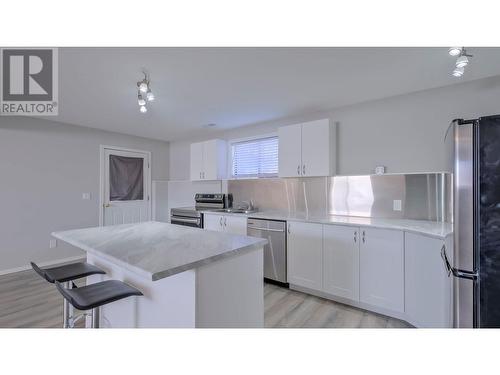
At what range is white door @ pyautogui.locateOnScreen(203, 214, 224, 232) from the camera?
3.78 metres

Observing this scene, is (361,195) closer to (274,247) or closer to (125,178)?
(274,247)

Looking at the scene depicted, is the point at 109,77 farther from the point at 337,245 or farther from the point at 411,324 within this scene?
the point at 411,324

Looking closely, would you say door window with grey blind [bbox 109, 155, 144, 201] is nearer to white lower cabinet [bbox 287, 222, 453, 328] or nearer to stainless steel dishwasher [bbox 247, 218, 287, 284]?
stainless steel dishwasher [bbox 247, 218, 287, 284]

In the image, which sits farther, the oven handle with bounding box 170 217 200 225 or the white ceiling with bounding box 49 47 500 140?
the oven handle with bounding box 170 217 200 225

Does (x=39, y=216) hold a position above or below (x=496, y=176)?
below

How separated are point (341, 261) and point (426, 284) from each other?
765mm

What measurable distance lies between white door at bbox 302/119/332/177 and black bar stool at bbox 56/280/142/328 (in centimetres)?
256

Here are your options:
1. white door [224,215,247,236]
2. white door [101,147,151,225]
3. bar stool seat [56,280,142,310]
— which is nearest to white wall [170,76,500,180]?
white door [224,215,247,236]

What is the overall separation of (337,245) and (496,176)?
156 cm

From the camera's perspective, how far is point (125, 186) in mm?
5004

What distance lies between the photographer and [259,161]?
4266 mm

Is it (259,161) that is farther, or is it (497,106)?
(259,161)

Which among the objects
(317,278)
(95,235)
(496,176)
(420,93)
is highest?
(420,93)
